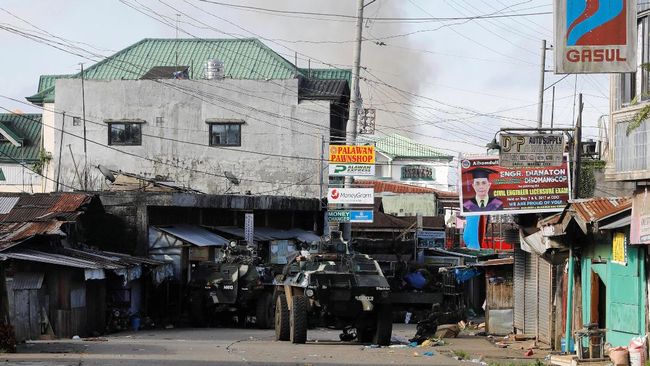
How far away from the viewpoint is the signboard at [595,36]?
1509 centimetres

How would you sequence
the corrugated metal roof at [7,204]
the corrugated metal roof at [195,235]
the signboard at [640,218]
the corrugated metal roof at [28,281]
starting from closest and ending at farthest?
the signboard at [640,218]
the corrugated metal roof at [28,281]
the corrugated metal roof at [7,204]
the corrugated metal roof at [195,235]

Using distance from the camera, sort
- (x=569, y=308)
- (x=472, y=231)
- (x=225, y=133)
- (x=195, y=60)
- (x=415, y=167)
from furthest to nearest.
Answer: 1. (x=415, y=167)
2. (x=195, y=60)
3. (x=225, y=133)
4. (x=472, y=231)
5. (x=569, y=308)

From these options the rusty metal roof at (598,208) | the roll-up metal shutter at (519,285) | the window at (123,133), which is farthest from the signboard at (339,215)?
the window at (123,133)

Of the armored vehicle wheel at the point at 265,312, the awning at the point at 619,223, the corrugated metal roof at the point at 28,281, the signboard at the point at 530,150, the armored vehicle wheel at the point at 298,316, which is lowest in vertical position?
the armored vehicle wheel at the point at 265,312

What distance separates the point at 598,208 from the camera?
20250mm

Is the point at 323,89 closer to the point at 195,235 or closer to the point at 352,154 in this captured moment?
the point at 195,235

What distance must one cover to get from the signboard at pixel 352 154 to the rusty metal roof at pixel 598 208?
55.3 feet

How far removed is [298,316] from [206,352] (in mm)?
3231

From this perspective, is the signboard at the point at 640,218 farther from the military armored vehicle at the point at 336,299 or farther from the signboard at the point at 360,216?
the signboard at the point at 360,216

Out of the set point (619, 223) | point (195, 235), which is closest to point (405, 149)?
point (195, 235)

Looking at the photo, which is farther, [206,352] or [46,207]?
[46,207]

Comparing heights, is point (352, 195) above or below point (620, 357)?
above

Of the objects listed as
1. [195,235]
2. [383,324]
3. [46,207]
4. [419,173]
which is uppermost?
[419,173]

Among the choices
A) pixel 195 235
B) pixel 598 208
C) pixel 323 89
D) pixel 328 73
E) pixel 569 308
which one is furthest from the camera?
pixel 328 73
